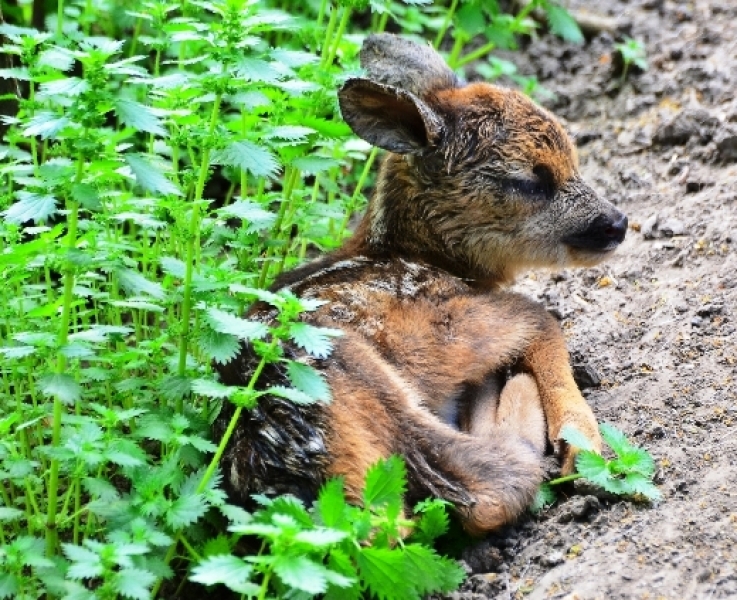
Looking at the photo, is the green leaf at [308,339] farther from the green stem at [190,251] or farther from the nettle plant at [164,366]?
the green stem at [190,251]

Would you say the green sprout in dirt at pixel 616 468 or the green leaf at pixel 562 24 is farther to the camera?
the green leaf at pixel 562 24

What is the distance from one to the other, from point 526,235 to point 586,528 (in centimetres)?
190

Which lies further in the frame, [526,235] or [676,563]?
[526,235]

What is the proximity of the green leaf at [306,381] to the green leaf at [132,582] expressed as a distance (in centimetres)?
84

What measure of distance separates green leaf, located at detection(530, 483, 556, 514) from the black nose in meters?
1.64

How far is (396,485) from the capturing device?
419 cm

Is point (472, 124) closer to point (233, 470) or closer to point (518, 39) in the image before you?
point (233, 470)

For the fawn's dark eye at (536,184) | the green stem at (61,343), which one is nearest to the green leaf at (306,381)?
the green stem at (61,343)

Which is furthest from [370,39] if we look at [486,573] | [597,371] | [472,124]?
[486,573]

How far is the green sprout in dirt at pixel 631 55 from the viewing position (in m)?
8.82

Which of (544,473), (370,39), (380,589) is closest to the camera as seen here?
(380,589)

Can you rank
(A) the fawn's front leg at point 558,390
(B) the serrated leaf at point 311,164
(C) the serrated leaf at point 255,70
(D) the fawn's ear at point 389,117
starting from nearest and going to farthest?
(C) the serrated leaf at point 255,70 → (A) the fawn's front leg at point 558,390 → (B) the serrated leaf at point 311,164 → (D) the fawn's ear at point 389,117

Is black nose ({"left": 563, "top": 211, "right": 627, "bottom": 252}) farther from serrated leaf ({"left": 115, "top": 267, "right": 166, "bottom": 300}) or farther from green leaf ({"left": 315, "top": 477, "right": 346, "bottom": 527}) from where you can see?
green leaf ({"left": 315, "top": 477, "right": 346, "bottom": 527})

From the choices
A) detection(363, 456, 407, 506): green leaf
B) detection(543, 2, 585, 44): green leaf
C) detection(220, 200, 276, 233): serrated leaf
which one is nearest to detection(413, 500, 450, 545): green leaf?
detection(363, 456, 407, 506): green leaf
